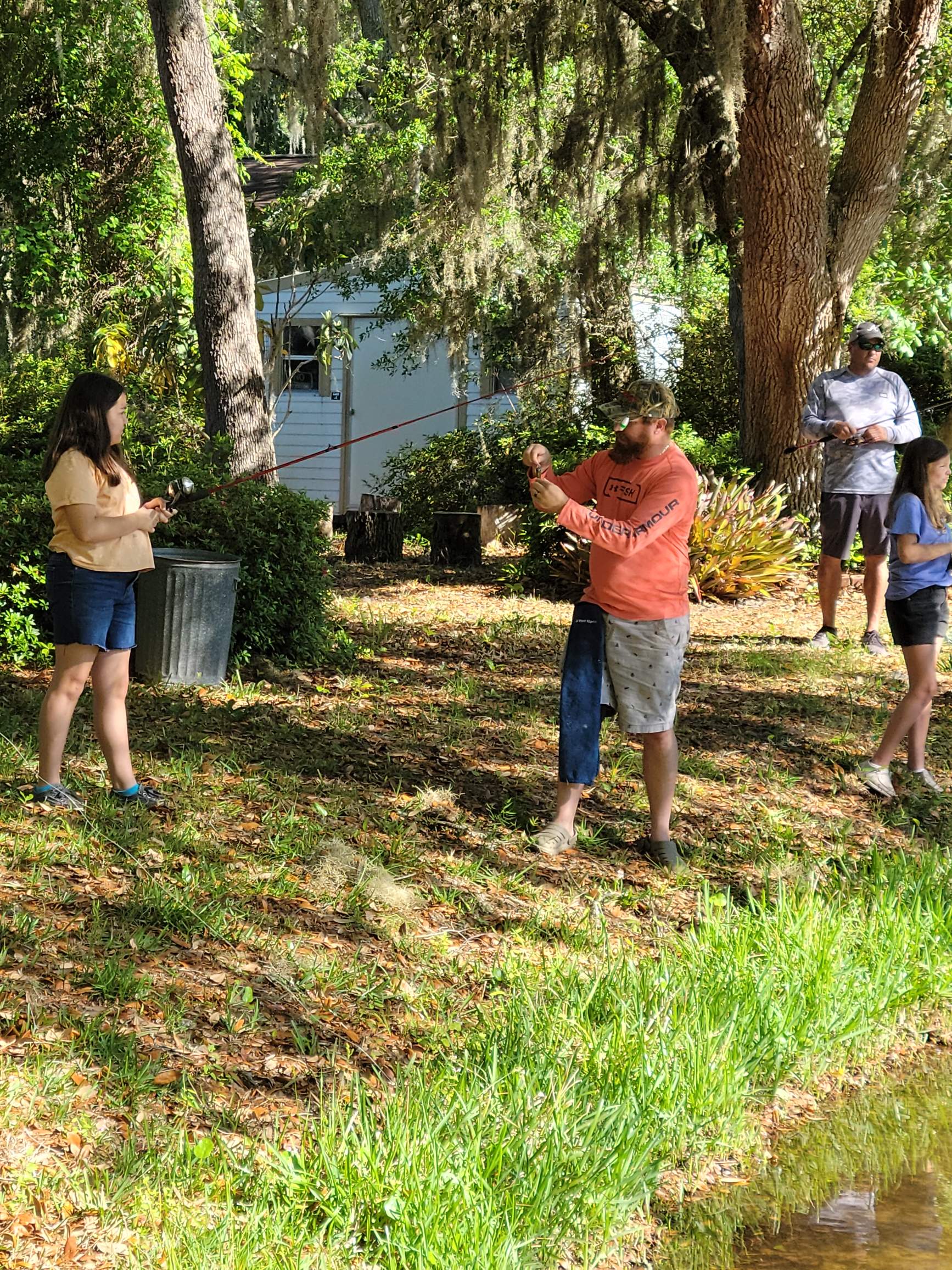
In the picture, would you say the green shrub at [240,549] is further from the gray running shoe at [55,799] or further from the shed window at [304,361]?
the shed window at [304,361]

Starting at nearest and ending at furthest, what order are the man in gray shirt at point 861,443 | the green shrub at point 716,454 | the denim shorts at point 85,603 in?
the denim shorts at point 85,603 → the man in gray shirt at point 861,443 → the green shrub at point 716,454

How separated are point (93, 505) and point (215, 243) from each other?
18.0 feet

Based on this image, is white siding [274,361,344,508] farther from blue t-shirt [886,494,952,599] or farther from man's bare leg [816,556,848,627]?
blue t-shirt [886,494,952,599]

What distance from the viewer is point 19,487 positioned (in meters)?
7.79

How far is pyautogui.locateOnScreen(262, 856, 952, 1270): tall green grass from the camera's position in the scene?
2.91 metres

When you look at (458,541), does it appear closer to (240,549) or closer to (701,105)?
(701,105)

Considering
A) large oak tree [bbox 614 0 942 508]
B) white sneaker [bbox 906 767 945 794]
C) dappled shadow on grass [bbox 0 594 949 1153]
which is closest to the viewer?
dappled shadow on grass [bbox 0 594 949 1153]

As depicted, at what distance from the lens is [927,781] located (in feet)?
20.6

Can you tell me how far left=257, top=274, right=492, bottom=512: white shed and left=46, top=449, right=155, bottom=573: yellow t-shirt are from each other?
1449 cm

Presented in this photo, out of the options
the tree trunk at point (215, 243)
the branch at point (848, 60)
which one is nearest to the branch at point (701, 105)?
Answer: the branch at point (848, 60)

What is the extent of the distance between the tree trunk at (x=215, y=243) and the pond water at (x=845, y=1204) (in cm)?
698

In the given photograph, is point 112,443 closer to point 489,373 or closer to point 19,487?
point 19,487

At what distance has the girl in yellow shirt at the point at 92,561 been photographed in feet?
16.0

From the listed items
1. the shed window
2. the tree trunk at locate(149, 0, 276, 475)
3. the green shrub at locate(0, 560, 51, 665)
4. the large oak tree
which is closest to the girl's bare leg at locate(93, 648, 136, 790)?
the green shrub at locate(0, 560, 51, 665)
